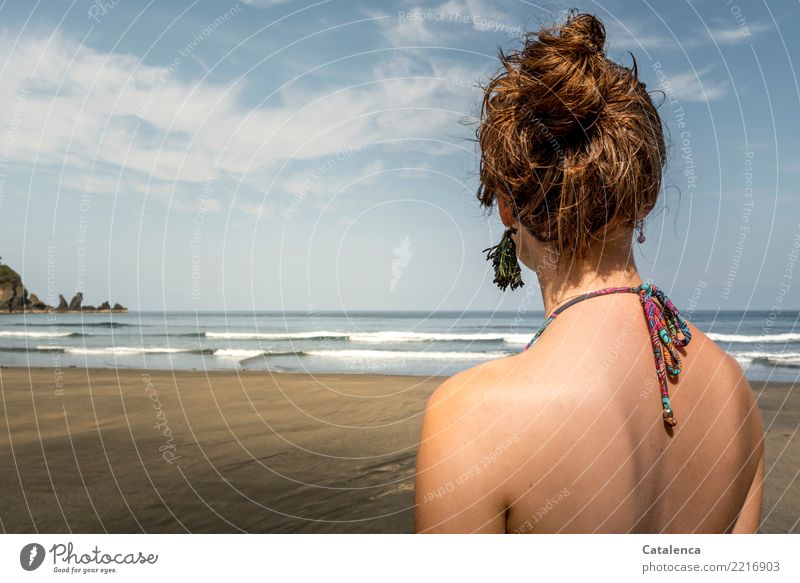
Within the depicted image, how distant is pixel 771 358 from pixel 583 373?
19793mm

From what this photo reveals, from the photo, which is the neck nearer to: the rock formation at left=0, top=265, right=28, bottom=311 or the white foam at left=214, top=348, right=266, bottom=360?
the white foam at left=214, top=348, right=266, bottom=360

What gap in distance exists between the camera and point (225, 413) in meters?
9.23

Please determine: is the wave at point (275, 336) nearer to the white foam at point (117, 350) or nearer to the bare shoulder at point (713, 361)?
the white foam at point (117, 350)

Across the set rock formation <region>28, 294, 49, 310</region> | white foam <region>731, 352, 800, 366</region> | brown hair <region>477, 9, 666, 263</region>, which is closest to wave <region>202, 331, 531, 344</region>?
white foam <region>731, 352, 800, 366</region>

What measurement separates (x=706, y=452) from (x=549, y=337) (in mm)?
547

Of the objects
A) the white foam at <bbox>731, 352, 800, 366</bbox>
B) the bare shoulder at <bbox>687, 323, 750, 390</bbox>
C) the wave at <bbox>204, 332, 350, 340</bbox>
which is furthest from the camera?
the wave at <bbox>204, 332, 350, 340</bbox>

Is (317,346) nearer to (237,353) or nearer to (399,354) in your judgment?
(237,353)

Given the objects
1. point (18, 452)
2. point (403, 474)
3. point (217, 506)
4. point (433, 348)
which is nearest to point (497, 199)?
point (217, 506)

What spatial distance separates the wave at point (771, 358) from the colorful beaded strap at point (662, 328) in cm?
1759

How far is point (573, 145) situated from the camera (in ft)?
4.45

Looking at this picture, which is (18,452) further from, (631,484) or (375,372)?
(375,372)

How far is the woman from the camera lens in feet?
3.84

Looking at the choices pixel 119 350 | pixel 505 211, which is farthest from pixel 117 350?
pixel 505 211

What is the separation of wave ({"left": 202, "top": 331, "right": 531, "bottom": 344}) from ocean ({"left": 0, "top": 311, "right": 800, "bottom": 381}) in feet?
0.16
